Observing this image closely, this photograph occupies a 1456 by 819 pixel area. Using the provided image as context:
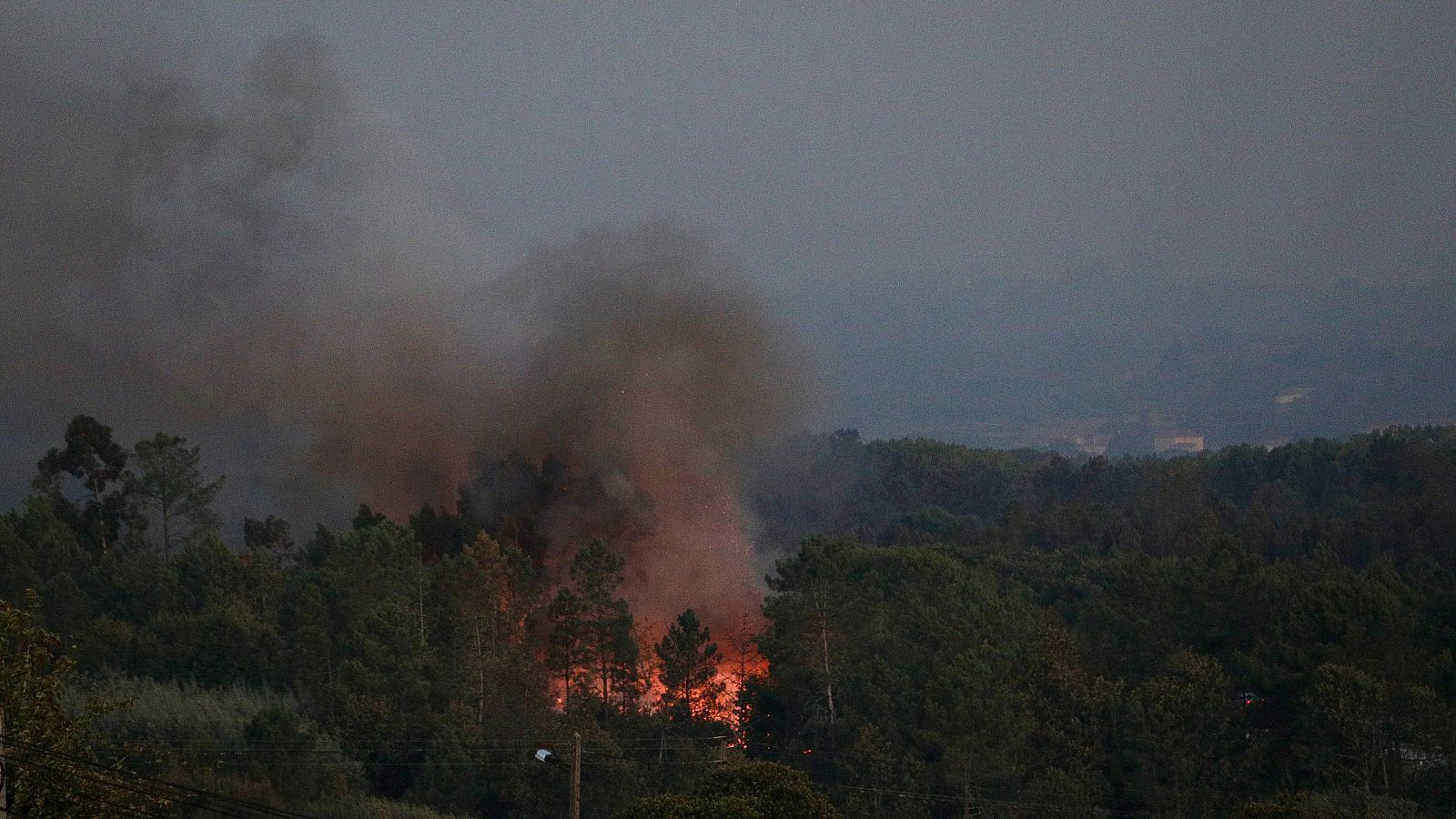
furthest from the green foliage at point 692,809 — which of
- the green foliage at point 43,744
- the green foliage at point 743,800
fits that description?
the green foliage at point 43,744

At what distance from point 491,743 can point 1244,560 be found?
94.3ft

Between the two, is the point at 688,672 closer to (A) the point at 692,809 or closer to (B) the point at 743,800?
(B) the point at 743,800

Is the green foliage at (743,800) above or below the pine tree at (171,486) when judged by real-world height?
below

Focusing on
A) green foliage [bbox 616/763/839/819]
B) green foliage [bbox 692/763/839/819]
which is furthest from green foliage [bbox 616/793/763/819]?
green foliage [bbox 692/763/839/819]

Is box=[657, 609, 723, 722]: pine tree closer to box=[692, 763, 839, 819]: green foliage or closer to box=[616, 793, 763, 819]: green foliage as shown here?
box=[692, 763, 839, 819]: green foliage

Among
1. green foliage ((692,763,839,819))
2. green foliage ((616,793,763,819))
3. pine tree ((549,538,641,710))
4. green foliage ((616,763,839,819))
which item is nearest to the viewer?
green foliage ((616,793,763,819))

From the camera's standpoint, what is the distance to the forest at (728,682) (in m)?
39.7

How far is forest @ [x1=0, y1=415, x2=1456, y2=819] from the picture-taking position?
3966 centimetres

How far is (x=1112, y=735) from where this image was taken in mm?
43688

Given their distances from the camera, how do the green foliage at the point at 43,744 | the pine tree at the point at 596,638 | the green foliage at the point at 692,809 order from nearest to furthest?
the green foliage at the point at 43,744 → the green foliage at the point at 692,809 → the pine tree at the point at 596,638

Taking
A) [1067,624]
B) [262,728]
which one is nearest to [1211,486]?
[1067,624]

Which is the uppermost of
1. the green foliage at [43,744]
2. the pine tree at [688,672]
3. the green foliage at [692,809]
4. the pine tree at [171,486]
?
the pine tree at [171,486]

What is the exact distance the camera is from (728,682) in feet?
181

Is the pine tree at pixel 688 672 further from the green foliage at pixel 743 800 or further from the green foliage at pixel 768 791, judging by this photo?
the green foliage at pixel 768 791
